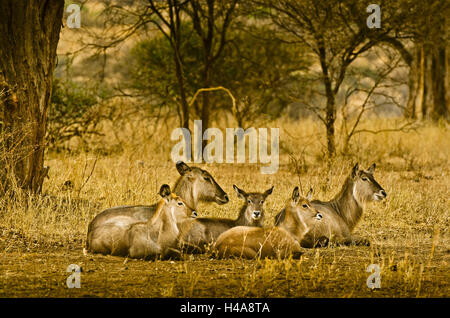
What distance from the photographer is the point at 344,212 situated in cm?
909

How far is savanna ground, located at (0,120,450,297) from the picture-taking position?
6359 mm

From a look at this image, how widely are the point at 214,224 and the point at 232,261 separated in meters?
1.04

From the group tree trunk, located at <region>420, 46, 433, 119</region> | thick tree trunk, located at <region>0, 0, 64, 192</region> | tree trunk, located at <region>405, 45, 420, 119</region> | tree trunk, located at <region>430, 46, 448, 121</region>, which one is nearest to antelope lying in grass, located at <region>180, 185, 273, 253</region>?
thick tree trunk, located at <region>0, 0, 64, 192</region>

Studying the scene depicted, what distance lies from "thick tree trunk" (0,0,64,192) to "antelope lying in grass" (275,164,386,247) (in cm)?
358

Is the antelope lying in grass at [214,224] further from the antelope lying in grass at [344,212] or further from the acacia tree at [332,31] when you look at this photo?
the acacia tree at [332,31]

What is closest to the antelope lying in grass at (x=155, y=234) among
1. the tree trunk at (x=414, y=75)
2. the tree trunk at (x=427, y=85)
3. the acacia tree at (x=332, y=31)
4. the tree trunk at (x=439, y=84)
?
the acacia tree at (x=332, y=31)

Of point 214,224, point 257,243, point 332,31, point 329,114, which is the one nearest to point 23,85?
point 214,224

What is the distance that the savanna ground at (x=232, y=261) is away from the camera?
20.9 ft

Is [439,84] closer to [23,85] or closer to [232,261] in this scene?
[23,85]

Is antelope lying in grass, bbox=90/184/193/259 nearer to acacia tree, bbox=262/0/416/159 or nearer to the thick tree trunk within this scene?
the thick tree trunk

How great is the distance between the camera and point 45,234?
8.80m
